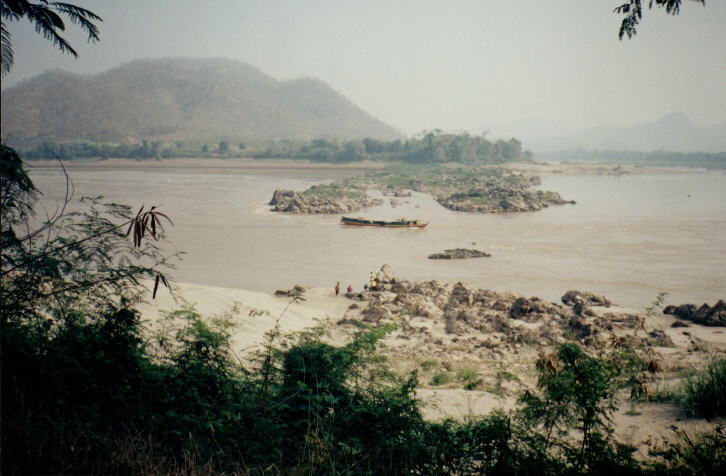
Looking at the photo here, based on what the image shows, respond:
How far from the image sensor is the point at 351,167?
9425cm

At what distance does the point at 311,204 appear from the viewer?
39.9m

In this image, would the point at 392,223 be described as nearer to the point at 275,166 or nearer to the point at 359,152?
the point at 275,166

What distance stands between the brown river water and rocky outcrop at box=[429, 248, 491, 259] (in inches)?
25.0

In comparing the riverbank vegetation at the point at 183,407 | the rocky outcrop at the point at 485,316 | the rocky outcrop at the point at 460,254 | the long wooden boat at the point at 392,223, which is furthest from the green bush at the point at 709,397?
the long wooden boat at the point at 392,223

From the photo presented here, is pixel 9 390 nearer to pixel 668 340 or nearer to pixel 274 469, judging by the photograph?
pixel 274 469

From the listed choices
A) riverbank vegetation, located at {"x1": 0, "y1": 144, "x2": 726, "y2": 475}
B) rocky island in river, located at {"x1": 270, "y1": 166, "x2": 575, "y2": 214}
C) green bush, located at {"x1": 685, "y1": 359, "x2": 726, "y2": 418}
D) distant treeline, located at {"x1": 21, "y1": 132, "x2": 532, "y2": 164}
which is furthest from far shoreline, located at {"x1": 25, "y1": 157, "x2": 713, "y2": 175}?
riverbank vegetation, located at {"x1": 0, "y1": 144, "x2": 726, "y2": 475}

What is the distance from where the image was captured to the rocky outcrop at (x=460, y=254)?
23.3 meters

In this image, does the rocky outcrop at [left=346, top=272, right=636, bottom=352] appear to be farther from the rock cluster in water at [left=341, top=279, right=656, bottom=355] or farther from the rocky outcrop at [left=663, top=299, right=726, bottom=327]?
the rocky outcrop at [left=663, top=299, right=726, bottom=327]

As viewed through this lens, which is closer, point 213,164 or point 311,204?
point 311,204

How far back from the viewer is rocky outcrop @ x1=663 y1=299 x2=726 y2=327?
13812mm

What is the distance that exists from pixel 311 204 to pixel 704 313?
29995 millimetres

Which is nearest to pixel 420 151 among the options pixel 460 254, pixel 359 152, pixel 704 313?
pixel 359 152

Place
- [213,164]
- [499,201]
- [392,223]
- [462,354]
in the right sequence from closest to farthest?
1. [462,354]
2. [392,223]
3. [499,201]
4. [213,164]

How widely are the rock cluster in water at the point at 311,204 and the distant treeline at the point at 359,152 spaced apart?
60.0m
